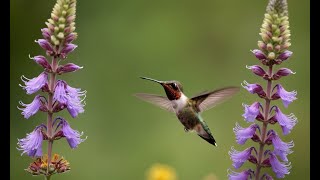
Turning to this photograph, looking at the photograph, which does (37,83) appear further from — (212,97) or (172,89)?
(212,97)

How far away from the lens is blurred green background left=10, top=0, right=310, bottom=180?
10.8 m

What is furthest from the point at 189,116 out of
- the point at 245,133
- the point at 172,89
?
the point at 245,133

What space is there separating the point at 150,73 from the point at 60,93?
7128 mm

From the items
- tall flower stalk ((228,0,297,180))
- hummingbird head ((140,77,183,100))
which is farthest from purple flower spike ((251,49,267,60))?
hummingbird head ((140,77,183,100))

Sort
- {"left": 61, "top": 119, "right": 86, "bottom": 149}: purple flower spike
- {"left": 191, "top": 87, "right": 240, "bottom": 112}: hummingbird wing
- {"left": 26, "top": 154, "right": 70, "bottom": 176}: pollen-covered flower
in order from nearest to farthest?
{"left": 26, "top": 154, "right": 70, "bottom": 176}: pollen-covered flower, {"left": 61, "top": 119, "right": 86, "bottom": 149}: purple flower spike, {"left": 191, "top": 87, "right": 240, "bottom": 112}: hummingbird wing

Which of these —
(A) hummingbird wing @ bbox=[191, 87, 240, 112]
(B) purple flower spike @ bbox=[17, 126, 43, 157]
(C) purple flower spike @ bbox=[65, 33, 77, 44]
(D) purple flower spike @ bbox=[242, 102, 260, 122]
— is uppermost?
(C) purple flower spike @ bbox=[65, 33, 77, 44]

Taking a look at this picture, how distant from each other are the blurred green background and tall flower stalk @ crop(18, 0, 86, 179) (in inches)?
189

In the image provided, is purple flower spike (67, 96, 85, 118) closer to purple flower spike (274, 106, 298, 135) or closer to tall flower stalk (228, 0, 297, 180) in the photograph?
tall flower stalk (228, 0, 297, 180)

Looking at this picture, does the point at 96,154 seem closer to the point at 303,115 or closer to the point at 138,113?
the point at 138,113

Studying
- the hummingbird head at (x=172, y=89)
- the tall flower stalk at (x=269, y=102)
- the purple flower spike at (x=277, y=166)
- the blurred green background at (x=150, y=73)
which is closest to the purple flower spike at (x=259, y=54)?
the tall flower stalk at (x=269, y=102)

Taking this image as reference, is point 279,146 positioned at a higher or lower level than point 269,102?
lower

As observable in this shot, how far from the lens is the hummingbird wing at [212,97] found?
614 cm

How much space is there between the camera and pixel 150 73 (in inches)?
490
